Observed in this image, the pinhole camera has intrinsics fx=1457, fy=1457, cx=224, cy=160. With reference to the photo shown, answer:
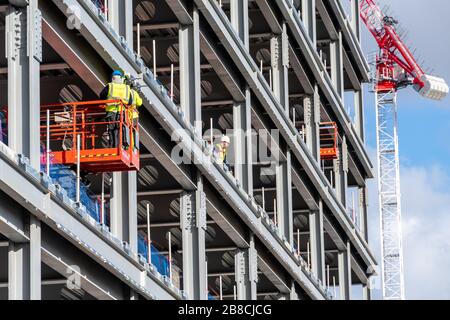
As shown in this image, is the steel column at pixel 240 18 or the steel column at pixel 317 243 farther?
the steel column at pixel 317 243

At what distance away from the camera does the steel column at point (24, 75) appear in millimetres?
32312

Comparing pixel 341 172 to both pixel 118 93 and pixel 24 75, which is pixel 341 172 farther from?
pixel 24 75

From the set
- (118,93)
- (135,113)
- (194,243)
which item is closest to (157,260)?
(194,243)

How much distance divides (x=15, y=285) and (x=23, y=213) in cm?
165

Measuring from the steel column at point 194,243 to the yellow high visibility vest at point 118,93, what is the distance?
968 centimetres

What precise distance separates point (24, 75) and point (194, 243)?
14.4 metres

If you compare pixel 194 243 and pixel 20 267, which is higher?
pixel 194 243

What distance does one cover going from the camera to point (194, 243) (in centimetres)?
4597

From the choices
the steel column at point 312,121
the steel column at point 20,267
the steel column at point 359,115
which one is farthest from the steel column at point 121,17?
the steel column at point 359,115

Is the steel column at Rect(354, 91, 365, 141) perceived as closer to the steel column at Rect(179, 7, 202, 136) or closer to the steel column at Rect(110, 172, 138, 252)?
the steel column at Rect(179, 7, 202, 136)

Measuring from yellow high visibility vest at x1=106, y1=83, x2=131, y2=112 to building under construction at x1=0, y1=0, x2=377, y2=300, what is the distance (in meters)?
0.78

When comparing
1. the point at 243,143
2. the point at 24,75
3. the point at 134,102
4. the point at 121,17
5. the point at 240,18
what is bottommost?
the point at 24,75

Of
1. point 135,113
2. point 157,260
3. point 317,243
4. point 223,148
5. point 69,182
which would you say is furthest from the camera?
point 317,243

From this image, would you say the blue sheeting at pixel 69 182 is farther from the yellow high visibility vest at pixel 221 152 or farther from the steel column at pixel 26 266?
the yellow high visibility vest at pixel 221 152
